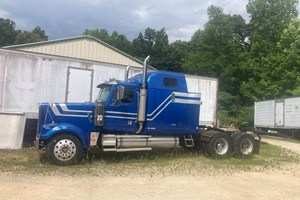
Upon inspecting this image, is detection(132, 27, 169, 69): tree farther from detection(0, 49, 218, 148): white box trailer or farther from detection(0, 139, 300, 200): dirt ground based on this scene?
detection(0, 139, 300, 200): dirt ground

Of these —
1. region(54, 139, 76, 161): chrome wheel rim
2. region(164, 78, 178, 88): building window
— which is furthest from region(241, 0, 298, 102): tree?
region(54, 139, 76, 161): chrome wheel rim

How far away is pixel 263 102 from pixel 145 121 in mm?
18989

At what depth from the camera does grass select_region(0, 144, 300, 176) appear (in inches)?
407

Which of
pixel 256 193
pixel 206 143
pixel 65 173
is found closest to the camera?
pixel 256 193

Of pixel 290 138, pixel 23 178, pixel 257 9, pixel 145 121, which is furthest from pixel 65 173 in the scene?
pixel 257 9

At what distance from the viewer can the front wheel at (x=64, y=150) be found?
1095cm

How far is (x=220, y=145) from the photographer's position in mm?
13766

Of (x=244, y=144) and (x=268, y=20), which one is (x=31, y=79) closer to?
(x=244, y=144)

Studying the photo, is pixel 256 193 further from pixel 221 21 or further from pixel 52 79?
pixel 221 21

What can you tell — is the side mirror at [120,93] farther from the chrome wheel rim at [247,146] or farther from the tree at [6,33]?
the tree at [6,33]

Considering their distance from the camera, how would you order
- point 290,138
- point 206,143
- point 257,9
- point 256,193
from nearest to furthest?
point 256,193 < point 206,143 < point 290,138 < point 257,9

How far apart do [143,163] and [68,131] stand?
256cm

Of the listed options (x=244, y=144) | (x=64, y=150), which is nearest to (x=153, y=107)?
(x=64, y=150)

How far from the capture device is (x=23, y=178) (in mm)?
9086
